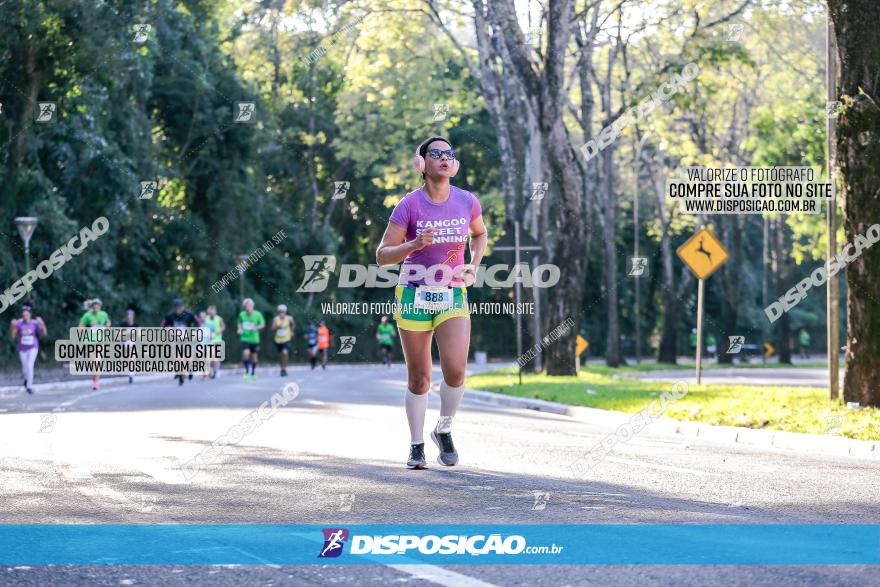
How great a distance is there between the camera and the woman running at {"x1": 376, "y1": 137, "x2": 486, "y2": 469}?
9789mm

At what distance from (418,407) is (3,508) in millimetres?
3122

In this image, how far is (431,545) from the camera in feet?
22.7

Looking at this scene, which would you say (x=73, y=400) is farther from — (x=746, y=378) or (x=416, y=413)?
(x=746, y=378)

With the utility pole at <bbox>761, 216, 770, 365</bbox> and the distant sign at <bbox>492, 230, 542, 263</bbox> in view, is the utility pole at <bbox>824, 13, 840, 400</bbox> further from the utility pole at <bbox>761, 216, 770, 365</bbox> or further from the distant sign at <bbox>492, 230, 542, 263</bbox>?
the utility pole at <bbox>761, 216, 770, 365</bbox>

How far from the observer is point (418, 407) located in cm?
1041

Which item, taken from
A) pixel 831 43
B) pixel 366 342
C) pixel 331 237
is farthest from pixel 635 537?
pixel 366 342

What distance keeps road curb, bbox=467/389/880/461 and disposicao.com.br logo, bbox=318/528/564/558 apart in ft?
23.8

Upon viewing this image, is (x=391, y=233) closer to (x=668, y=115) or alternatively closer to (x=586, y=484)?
(x=586, y=484)

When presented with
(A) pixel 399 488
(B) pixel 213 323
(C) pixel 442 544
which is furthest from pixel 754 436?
(B) pixel 213 323

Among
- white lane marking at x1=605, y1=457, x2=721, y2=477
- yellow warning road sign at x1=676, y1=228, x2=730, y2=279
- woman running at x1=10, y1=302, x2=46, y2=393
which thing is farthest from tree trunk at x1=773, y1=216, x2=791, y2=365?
white lane marking at x1=605, y1=457, x2=721, y2=477

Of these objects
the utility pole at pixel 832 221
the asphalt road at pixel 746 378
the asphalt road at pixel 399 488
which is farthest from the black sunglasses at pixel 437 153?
the asphalt road at pixel 746 378

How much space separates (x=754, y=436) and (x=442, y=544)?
9559mm

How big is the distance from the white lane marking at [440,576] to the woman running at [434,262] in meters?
3.48

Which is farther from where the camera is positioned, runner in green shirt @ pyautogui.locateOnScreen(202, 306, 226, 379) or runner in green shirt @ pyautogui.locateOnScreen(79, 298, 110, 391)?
runner in green shirt @ pyautogui.locateOnScreen(202, 306, 226, 379)
